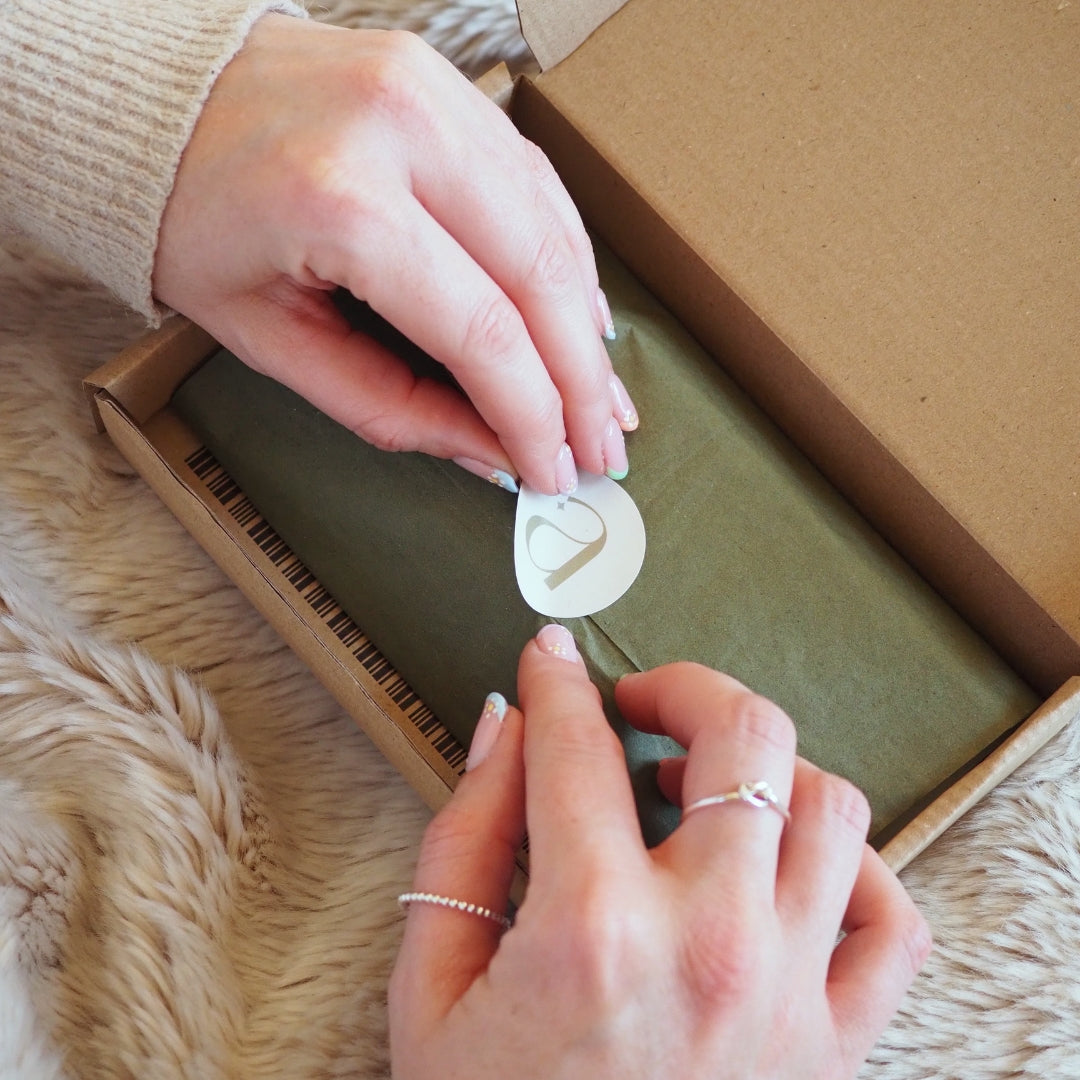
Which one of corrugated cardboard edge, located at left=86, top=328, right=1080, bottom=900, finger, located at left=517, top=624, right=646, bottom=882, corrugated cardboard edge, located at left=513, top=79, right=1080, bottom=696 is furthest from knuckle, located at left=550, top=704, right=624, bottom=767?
corrugated cardboard edge, located at left=513, top=79, right=1080, bottom=696

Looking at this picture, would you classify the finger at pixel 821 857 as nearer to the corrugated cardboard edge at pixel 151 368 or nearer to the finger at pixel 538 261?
the finger at pixel 538 261

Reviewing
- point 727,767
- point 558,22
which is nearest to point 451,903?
point 727,767

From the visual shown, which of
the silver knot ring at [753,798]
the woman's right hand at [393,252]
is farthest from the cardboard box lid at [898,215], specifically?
the silver knot ring at [753,798]

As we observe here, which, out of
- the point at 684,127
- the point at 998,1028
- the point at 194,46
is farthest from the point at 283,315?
the point at 998,1028

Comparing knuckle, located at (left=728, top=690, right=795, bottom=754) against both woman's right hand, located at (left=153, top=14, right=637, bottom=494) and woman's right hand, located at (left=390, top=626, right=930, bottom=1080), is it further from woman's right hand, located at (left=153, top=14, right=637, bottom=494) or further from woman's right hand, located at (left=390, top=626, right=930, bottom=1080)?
woman's right hand, located at (left=153, top=14, right=637, bottom=494)

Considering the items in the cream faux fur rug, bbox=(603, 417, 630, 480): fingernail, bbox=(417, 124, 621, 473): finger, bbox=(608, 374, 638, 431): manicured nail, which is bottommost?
the cream faux fur rug

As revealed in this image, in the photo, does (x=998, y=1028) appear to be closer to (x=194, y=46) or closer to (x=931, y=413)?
(x=931, y=413)
